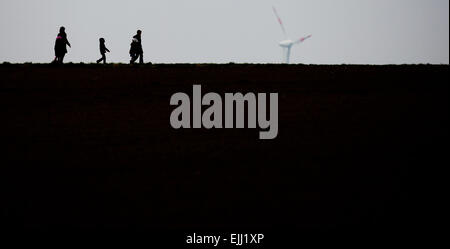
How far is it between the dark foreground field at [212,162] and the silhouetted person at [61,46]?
140 inches

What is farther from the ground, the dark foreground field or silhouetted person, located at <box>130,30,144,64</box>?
silhouetted person, located at <box>130,30,144,64</box>

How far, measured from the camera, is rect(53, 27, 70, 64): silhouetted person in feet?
54.0

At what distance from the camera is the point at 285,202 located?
18.6 feet

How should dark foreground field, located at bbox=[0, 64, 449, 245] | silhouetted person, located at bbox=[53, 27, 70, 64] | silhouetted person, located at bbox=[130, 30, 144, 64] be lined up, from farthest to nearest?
silhouetted person, located at bbox=[130, 30, 144, 64] → silhouetted person, located at bbox=[53, 27, 70, 64] → dark foreground field, located at bbox=[0, 64, 449, 245]

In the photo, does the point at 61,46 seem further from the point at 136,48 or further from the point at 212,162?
the point at 212,162

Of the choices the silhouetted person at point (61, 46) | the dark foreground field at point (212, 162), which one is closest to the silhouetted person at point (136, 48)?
the silhouetted person at point (61, 46)

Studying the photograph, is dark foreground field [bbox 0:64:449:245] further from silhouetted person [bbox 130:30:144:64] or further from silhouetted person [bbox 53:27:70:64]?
silhouetted person [bbox 130:30:144:64]

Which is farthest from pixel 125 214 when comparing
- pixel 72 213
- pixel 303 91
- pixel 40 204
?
pixel 303 91

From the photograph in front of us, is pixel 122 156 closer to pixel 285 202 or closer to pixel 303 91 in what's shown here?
pixel 285 202

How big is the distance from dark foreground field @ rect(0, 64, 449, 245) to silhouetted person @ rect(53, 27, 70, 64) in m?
3.55

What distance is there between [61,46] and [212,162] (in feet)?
37.2

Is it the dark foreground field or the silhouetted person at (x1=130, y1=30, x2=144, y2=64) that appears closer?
the dark foreground field

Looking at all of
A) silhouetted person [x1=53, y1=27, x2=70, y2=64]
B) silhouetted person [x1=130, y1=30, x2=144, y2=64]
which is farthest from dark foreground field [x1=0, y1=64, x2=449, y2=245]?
Result: silhouetted person [x1=130, y1=30, x2=144, y2=64]

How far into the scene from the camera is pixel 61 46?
54.2 feet
